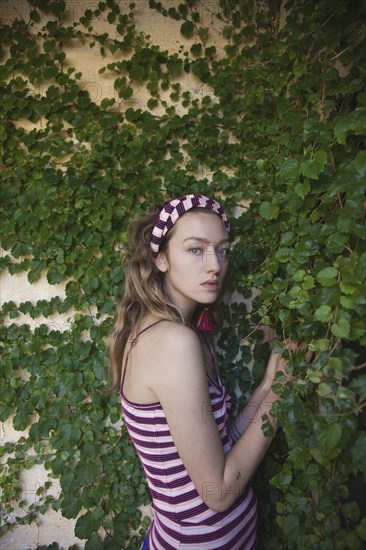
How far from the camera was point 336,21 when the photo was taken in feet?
4.12

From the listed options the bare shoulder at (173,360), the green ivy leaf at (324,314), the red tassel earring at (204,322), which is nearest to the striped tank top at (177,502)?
the bare shoulder at (173,360)

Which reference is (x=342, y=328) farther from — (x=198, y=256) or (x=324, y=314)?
(x=198, y=256)

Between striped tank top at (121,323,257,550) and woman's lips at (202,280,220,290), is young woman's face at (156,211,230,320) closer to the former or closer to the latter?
woman's lips at (202,280,220,290)

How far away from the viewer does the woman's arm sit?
3.81 ft

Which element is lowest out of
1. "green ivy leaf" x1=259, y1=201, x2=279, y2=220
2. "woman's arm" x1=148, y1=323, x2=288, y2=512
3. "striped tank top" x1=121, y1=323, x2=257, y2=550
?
"striped tank top" x1=121, y1=323, x2=257, y2=550

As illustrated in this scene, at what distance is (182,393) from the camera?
116 cm

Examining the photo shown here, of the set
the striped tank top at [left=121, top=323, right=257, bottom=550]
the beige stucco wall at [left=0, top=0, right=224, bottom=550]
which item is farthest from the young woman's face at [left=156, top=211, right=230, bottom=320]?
the beige stucco wall at [left=0, top=0, right=224, bottom=550]

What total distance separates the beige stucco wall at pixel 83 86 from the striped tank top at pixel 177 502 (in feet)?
2.79

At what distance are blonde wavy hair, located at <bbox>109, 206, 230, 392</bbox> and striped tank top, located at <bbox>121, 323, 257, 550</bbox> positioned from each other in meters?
0.17

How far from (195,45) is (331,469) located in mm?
1925

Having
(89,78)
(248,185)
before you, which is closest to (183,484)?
(248,185)

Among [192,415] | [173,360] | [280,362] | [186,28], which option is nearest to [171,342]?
[173,360]

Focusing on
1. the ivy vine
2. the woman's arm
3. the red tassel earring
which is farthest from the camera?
the ivy vine

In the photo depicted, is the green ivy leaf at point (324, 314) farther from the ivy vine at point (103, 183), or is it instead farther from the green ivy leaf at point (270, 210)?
the ivy vine at point (103, 183)
